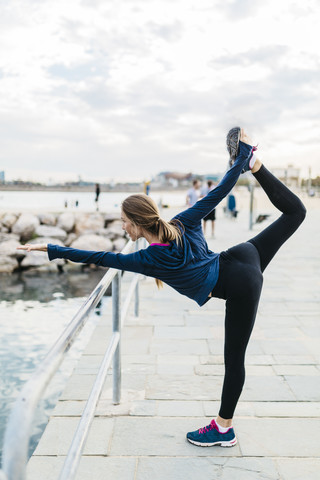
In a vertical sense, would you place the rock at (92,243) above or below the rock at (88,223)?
below

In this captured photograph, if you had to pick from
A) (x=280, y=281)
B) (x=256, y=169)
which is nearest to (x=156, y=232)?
(x=256, y=169)

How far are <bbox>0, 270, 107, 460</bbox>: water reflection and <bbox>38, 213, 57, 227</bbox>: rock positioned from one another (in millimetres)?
5450

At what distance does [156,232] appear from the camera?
2141mm

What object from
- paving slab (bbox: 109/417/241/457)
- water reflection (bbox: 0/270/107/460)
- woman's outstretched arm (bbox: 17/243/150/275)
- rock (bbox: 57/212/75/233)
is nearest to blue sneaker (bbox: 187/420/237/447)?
paving slab (bbox: 109/417/241/457)

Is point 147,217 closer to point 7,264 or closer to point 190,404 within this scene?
point 190,404

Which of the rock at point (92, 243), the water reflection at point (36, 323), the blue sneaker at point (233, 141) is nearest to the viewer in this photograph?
the blue sneaker at point (233, 141)

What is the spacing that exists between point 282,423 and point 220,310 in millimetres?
2840

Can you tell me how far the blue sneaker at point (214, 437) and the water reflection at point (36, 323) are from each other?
202cm

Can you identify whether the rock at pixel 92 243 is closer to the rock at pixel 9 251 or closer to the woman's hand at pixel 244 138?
the rock at pixel 9 251

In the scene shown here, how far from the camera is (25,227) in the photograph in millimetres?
17609

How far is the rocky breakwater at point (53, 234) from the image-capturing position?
14.1m

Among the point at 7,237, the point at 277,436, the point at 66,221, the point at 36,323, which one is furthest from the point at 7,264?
the point at 277,436

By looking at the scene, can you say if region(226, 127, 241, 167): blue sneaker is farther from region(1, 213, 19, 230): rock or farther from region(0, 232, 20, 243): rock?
region(1, 213, 19, 230): rock

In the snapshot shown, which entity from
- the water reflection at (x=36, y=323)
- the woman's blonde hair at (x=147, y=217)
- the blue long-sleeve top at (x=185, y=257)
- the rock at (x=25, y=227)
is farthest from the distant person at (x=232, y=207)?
the woman's blonde hair at (x=147, y=217)
